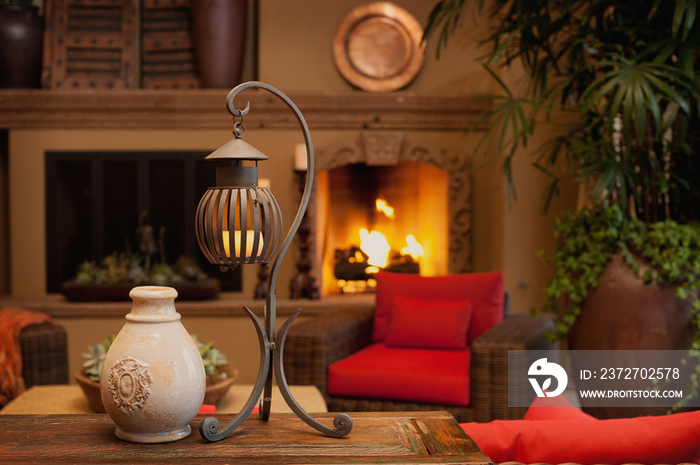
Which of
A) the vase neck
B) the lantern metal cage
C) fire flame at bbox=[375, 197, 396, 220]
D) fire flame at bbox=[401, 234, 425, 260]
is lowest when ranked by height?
fire flame at bbox=[401, 234, 425, 260]

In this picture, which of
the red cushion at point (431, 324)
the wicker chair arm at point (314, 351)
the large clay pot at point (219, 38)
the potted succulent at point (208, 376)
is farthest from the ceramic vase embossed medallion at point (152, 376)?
the large clay pot at point (219, 38)

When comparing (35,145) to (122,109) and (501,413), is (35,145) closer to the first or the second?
(122,109)

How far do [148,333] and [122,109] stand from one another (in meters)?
3.52

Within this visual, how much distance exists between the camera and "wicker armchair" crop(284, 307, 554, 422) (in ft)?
7.70

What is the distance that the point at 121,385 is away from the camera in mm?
1020

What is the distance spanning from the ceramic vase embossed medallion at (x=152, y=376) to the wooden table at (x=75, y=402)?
1011mm

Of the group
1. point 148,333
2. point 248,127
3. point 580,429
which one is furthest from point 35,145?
point 580,429

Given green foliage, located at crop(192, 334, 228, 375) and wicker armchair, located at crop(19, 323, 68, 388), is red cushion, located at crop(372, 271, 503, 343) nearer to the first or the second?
green foliage, located at crop(192, 334, 228, 375)

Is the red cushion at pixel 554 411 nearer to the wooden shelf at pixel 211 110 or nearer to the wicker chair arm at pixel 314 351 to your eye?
the wicker chair arm at pixel 314 351

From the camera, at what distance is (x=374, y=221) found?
463 centimetres

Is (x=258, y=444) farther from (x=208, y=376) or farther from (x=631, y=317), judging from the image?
(x=631, y=317)

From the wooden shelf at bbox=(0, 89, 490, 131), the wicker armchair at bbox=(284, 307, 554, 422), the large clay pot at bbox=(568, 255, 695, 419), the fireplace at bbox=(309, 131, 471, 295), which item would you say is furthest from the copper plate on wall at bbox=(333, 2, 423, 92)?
the large clay pot at bbox=(568, 255, 695, 419)

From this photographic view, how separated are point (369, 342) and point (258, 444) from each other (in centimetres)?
202

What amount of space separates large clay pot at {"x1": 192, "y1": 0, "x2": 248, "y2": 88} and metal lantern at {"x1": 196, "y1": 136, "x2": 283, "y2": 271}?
333cm
